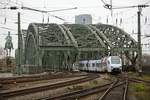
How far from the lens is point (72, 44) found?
94750 millimetres

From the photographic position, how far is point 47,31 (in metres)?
108

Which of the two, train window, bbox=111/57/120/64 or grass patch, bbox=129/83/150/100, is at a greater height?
train window, bbox=111/57/120/64

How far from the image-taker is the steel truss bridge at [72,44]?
295 feet

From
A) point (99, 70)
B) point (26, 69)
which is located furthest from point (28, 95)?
point (26, 69)

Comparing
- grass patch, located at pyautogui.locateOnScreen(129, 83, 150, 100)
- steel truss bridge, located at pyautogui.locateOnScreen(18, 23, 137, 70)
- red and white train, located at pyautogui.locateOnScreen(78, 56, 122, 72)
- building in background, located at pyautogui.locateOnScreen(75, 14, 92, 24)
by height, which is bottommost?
grass patch, located at pyautogui.locateOnScreen(129, 83, 150, 100)

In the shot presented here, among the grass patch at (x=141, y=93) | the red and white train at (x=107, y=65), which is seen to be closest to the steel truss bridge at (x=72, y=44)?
the red and white train at (x=107, y=65)

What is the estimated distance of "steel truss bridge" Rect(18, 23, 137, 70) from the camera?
295ft

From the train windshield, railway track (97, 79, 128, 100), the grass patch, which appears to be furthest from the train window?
railway track (97, 79, 128, 100)

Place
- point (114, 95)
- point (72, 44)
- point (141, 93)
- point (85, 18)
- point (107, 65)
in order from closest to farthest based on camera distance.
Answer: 1. point (114, 95)
2. point (141, 93)
3. point (107, 65)
4. point (72, 44)
5. point (85, 18)

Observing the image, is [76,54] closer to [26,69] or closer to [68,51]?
[68,51]

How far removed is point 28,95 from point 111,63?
111 ft

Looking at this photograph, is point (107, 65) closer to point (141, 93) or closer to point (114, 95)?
point (141, 93)

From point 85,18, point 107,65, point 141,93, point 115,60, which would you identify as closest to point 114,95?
point 141,93

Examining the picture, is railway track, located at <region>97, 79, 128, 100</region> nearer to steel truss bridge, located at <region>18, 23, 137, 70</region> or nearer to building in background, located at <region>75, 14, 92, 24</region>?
steel truss bridge, located at <region>18, 23, 137, 70</region>
